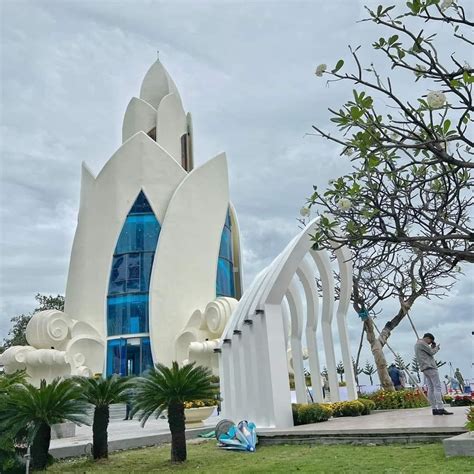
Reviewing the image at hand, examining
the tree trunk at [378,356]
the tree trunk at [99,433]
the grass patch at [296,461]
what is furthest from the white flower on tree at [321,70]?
the tree trunk at [378,356]

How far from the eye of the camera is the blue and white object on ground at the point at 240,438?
30.2 feet

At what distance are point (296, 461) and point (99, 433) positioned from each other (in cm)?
389

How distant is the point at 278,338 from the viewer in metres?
10.8

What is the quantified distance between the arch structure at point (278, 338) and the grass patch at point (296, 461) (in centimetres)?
145

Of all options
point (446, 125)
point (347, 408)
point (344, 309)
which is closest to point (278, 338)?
point (347, 408)

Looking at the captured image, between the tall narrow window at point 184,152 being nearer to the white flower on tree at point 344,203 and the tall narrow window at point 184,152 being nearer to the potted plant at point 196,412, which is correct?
the potted plant at point 196,412

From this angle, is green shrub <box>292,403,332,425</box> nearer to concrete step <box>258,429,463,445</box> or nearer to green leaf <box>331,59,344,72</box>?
concrete step <box>258,429,463,445</box>

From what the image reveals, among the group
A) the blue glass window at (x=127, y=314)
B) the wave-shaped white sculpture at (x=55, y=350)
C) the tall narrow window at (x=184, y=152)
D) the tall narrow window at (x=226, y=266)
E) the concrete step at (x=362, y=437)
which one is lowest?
the concrete step at (x=362, y=437)

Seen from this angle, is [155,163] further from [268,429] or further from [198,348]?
[268,429]

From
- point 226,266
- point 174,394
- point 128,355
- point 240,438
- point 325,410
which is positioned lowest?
point 240,438

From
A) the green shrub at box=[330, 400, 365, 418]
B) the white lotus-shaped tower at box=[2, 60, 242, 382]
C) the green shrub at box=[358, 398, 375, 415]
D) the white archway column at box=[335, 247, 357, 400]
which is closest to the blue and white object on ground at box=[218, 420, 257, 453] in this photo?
the green shrub at box=[330, 400, 365, 418]

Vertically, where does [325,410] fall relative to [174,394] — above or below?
below

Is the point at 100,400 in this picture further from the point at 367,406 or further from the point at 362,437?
the point at 367,406

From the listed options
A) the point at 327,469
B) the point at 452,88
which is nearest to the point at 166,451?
the point at 327,469
